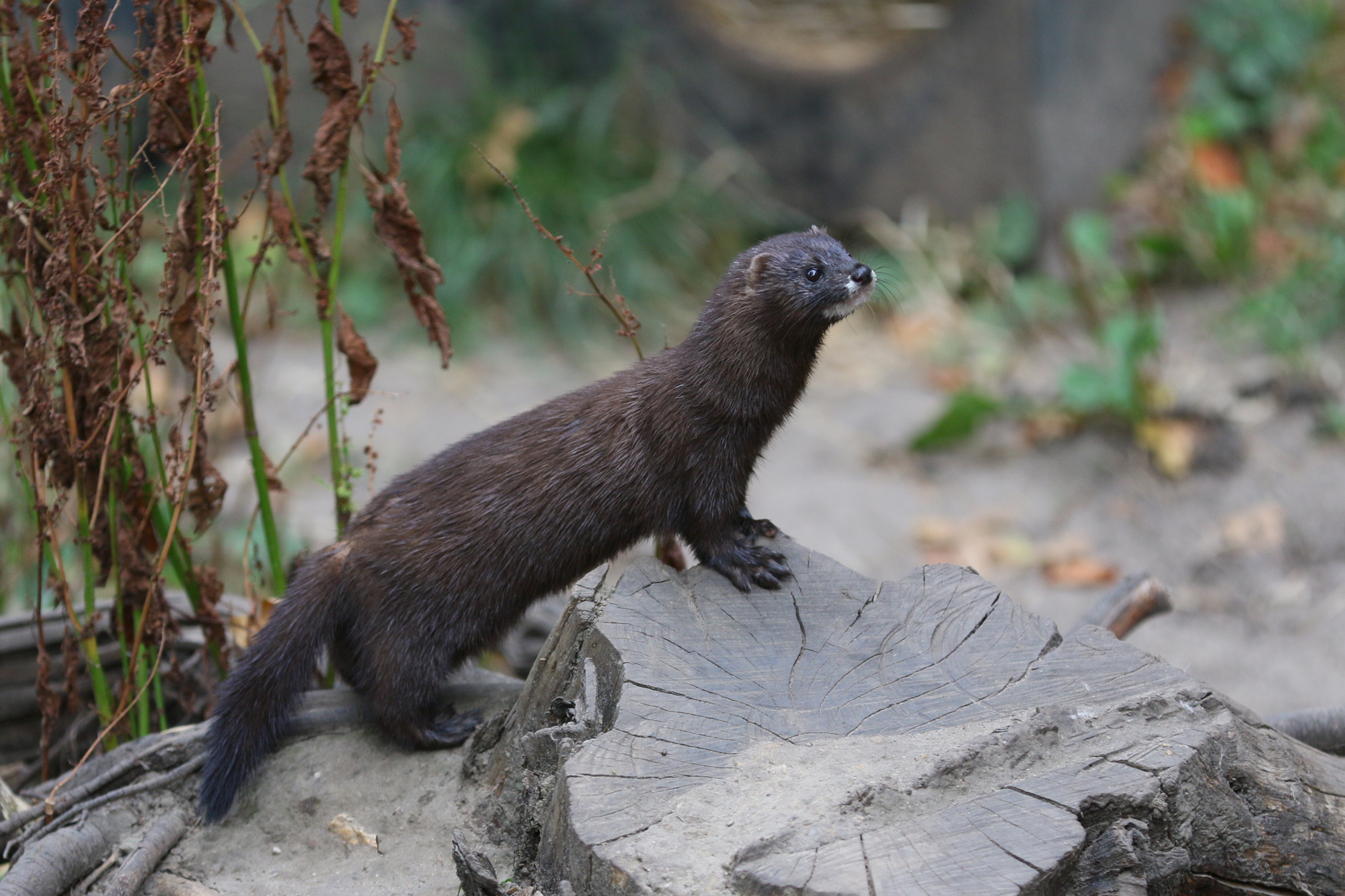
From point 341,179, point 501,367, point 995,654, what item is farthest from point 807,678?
point 501,367

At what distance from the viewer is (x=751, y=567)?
268 cm

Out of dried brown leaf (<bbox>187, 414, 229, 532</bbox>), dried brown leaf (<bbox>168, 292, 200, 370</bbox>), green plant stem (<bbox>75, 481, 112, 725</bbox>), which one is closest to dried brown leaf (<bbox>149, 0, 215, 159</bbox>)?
dried brown leaf (<bbox>168, 292, 200, 370</bbox>)

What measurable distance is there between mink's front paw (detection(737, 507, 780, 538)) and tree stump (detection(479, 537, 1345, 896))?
0.23m

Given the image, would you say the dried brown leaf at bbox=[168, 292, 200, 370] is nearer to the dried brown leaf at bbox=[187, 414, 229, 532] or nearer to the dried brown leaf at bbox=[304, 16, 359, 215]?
the dried brown leaf at bbox=[187, 414, 229, 532]

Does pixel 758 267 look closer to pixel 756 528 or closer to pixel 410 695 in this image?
pixel 756 528

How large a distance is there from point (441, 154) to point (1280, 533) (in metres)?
5.12

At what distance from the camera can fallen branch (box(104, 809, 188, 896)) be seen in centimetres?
245

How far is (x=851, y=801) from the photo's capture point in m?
1.98

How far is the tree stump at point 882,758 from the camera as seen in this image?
1.87 m

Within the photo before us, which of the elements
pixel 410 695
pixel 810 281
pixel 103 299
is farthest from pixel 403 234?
pixel 410 695

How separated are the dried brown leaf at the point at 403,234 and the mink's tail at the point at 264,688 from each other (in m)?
0.68

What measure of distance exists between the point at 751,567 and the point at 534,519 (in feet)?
1.67

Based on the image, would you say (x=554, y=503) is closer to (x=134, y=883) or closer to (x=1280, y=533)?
(x=134, y=883)

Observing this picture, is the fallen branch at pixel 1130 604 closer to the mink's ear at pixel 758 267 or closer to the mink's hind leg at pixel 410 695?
the mink's ear at pixel 758 267
